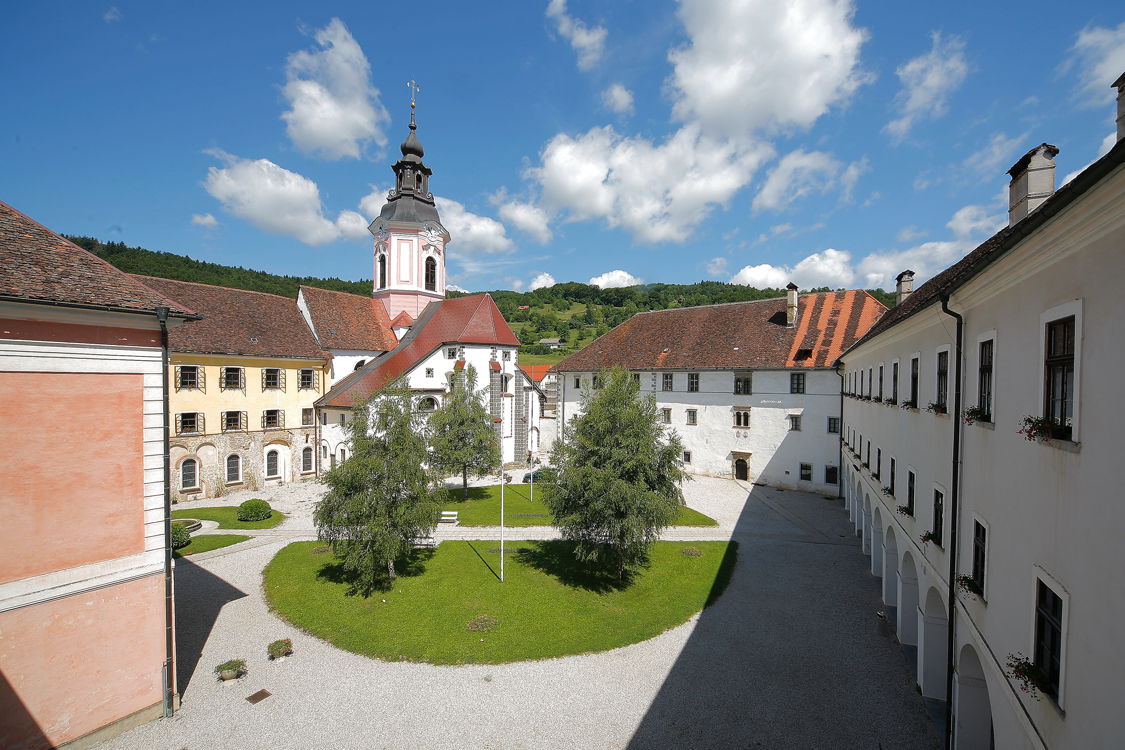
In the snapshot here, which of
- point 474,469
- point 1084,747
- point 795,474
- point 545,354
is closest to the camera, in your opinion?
point 1084,747

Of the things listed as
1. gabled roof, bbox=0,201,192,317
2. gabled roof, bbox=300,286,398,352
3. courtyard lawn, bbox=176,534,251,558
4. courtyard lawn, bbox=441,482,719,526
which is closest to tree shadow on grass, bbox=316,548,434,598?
courtyard lawn, bbox=441,482,719,526

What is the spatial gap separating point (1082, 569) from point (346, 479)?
14944 millimetres

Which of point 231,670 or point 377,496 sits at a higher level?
point 377,496

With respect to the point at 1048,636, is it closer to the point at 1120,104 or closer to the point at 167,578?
the point at 1120,104

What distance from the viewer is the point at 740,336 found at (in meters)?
33.3

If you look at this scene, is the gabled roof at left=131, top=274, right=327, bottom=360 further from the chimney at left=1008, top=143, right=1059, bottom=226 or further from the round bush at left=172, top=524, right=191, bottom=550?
the chimney at left=1008, top=143, right=1059, bottom=226

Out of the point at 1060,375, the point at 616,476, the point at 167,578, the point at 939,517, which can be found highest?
the point at 1060,375

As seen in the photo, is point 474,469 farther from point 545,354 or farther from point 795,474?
point 545,354

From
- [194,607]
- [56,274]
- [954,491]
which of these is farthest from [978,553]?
[194,607]

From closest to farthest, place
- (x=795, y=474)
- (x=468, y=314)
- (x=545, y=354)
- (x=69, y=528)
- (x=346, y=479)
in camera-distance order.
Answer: (x=69, y=528) < (x=346, y=479) < (x=795, y=474) < (x=468, y=314) < (x=545, y=354)

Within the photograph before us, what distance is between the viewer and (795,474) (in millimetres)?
29844

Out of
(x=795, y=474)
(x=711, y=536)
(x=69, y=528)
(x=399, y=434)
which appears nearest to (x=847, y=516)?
(x=795, y=474)

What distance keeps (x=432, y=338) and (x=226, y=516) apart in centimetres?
1644

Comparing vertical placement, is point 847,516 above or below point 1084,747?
below
